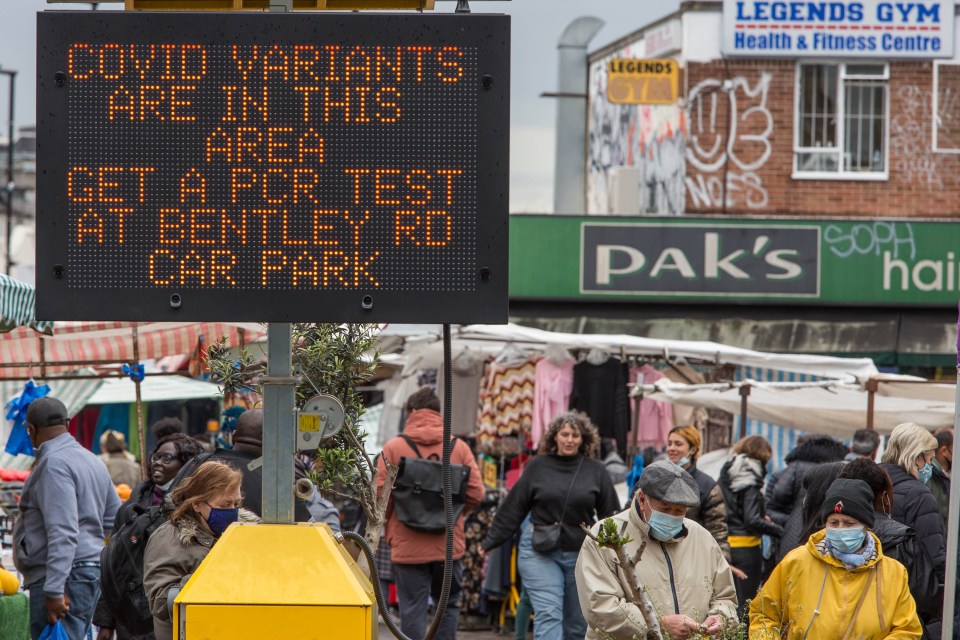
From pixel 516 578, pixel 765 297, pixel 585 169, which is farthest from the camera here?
pixel 585 169

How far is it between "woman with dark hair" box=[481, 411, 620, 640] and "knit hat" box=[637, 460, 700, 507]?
3591 millimetres

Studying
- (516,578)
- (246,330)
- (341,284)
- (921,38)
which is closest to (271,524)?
(341,284)

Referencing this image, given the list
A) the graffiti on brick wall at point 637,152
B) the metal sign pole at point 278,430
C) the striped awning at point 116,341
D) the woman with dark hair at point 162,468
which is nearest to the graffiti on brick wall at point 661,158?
the graffiti on brick wall at point 637,152

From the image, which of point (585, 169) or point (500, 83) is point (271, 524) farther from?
point (585, 169)

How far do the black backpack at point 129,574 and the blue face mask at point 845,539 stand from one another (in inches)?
117

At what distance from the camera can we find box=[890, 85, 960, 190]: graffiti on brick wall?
23875 millimetres

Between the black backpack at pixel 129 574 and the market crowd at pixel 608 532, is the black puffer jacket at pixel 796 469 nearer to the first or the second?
the market crowd at pixel 608 532

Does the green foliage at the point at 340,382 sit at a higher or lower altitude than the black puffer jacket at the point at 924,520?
higher

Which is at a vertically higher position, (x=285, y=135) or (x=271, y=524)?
(x=285, y=135)

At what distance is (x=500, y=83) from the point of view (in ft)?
14.1

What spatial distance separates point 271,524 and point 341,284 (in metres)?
0.87

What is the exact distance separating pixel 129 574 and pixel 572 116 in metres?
21.1

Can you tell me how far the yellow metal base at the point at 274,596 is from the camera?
4.26m

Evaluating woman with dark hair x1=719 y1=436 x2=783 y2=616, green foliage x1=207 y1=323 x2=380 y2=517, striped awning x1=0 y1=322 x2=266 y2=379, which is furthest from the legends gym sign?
green foliage x1=207 y1=323 x2=380 y2=517
